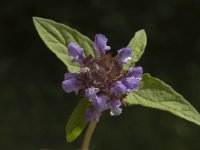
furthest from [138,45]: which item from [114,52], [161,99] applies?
[114,52]

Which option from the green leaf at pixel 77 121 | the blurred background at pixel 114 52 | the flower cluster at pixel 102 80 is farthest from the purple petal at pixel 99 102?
the blurred background at pixel 114 52

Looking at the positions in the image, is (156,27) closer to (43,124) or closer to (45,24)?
(43,124)

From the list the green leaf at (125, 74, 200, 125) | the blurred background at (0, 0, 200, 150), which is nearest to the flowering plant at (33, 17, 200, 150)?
the green leaf at (125, 74, 200, 125)

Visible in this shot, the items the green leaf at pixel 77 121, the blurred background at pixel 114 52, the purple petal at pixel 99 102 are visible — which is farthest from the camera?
the blurred background at pixel 114 52

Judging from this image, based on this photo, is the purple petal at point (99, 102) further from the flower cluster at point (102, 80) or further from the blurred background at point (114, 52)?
the blurred background at point (114, 52)

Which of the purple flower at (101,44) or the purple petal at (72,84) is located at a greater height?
the purple flower at (101,44)

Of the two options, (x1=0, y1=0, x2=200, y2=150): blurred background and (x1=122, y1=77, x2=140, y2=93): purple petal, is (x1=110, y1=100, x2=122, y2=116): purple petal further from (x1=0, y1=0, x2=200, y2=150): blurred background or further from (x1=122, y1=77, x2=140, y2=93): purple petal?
(x1=0, y1=0, x2=200, y2=150): blurred background
